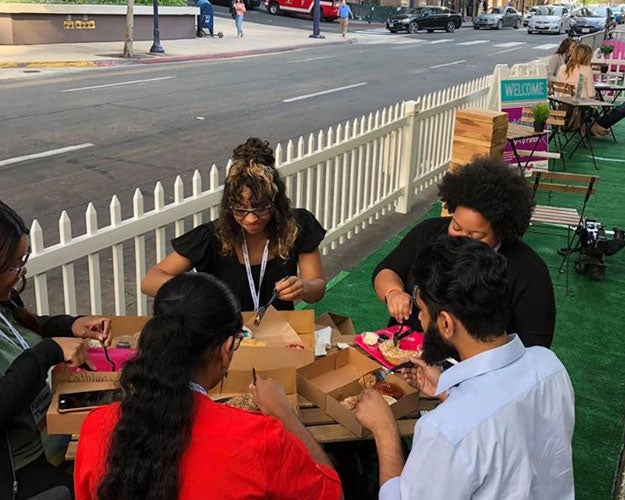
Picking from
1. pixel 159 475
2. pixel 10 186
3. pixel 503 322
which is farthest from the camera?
pixel 10 186

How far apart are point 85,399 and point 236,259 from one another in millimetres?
1323

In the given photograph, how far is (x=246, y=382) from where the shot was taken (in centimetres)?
258

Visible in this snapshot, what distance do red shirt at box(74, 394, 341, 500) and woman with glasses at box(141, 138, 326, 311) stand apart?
5.32 feet

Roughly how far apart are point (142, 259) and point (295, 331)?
1.70m

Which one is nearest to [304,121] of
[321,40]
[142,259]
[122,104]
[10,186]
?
[122,104]

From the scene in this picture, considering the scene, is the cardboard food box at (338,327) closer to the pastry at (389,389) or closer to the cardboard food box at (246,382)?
the pastry at (389,389)

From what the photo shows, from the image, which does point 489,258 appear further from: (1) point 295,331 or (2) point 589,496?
(2) point 589,496

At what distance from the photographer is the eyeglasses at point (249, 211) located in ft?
11.1

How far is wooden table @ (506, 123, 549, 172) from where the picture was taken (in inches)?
325

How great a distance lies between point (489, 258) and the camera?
81.6 inches

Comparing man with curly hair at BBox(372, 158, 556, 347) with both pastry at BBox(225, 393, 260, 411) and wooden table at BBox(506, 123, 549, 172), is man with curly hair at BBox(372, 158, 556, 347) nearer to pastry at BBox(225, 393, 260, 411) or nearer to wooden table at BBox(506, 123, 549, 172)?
pastry at BBox(225, 393, 260, 411)

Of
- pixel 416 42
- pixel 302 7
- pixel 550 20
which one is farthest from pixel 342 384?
pixel 550 20

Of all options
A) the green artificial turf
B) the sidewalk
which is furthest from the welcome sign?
the sidewalk

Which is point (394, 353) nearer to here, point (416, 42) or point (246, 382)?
point (246, 382)
